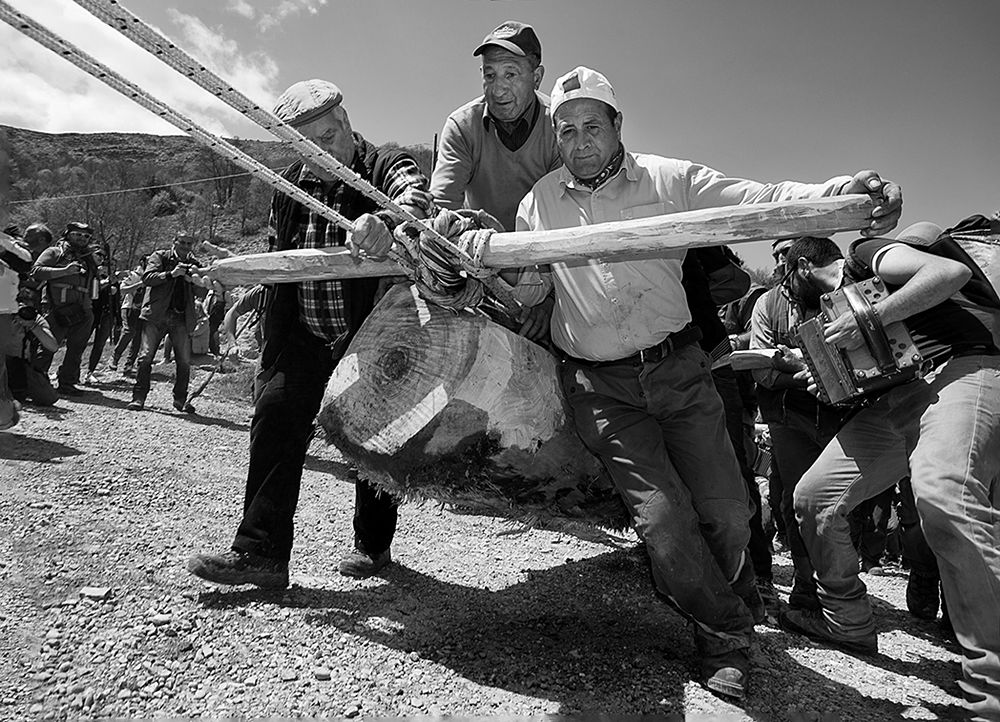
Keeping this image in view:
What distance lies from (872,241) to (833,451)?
102cm

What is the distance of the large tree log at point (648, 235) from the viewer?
2.24 metres

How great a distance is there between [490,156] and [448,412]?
1.62 metres

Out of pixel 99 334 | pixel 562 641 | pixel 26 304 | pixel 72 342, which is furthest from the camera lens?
pixel 99 334

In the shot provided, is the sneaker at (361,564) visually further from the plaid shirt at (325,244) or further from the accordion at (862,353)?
the accordion at (862,353)

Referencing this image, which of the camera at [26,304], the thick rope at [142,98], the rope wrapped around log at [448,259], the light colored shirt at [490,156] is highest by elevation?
the light colored shirt at [490,156]

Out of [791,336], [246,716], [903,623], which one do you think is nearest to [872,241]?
[791,336]

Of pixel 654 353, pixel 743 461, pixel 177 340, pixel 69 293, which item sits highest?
pixel 69 293

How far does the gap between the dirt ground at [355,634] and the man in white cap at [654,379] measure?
0.46m

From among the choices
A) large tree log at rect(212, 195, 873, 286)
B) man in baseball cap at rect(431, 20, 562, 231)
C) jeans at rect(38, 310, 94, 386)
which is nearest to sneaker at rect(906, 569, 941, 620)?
large tree log at rect(212, 195, 873, 286)

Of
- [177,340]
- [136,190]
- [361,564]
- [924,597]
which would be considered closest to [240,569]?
[361,564]

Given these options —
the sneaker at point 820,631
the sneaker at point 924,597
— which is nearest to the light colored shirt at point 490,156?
the sneaker at point 820,631

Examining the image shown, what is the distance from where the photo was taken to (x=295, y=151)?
8.21ft

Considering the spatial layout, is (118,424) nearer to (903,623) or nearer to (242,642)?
(242,642)

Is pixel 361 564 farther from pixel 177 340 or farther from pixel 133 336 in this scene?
pixel 133 336
